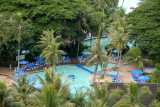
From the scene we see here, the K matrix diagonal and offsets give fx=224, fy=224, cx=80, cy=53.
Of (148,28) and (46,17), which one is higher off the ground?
(46,17)

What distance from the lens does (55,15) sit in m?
28.3

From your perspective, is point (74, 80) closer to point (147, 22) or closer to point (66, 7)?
point (66, 7)

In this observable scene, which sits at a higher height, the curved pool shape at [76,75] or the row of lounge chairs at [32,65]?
the row of lounge chairs at [32,65]

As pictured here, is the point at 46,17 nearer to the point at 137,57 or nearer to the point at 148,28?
the point at 137,57

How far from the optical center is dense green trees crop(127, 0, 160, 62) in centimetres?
2723

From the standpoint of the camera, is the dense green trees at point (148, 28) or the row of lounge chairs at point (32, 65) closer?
the dense green trees at point (148, 28)

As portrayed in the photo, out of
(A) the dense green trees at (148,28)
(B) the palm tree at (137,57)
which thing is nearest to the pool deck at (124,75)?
(B) the palm tree at (137,57)

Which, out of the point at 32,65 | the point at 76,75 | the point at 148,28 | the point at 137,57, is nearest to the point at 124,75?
the point at 137,57

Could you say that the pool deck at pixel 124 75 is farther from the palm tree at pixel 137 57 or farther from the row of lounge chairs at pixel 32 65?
the row of lounge chairs at pixel 32 65

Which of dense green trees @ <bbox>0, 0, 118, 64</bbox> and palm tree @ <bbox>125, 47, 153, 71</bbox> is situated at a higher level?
dense green trees @ <bbox>0, 0, 118, 64</bbox>

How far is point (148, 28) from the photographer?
1139 inches

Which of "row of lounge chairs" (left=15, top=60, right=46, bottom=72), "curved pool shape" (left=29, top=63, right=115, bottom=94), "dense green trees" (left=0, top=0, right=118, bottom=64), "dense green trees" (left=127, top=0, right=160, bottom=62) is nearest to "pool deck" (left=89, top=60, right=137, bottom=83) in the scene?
"curved pool shape" (left=29, top=63, right=115, bottom=94)

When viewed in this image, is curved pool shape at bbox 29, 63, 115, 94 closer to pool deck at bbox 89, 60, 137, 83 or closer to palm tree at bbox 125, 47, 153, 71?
pool deck at bbox 89, 60, 137, 83

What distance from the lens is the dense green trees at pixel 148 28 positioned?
27.2 metres
